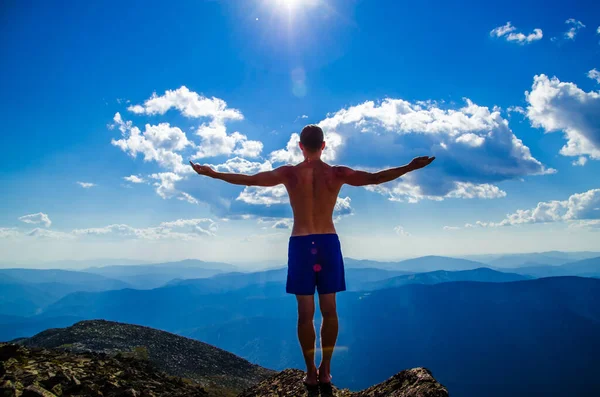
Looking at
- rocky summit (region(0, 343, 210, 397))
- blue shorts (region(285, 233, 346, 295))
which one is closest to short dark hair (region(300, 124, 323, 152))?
blue shorts (region(285, 233, 346, 295))

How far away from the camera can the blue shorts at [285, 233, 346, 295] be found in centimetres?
607

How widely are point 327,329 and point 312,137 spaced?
349 centimetres

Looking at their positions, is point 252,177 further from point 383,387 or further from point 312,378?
point 383,387

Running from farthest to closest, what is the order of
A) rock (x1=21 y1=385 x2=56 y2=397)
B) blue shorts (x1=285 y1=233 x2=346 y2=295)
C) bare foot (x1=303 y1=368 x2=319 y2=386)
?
bare foot (x1=303 y1=368 x2=319 y2=386) < blue shorts (x1=285 y1=233 x2=346 y2=295) < rock (x1=21 y1=385 x2=56 y2=397)

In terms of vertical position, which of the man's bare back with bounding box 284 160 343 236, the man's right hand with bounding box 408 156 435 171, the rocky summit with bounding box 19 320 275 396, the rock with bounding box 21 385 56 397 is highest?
the man's right hand with bounding box 408 156 435 171

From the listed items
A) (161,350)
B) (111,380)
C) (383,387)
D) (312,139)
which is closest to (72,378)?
(111,380)

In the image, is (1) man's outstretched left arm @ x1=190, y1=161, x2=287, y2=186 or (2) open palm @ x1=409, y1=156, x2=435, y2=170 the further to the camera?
(1) man's outstretched left arm @ x1=190, y1=161, x2=287, y2=186

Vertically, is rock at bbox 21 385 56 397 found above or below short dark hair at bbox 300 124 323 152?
below

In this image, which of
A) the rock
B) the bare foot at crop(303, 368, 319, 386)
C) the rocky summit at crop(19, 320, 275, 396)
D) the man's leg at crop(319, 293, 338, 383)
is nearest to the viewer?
the rock

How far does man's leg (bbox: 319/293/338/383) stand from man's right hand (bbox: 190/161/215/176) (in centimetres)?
297

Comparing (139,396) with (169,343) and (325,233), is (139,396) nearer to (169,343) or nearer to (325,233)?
(325,233)

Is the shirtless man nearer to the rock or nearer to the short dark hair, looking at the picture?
the short dark hair

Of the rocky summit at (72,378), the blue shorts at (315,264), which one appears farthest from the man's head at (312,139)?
the rocky summit at (72,378)

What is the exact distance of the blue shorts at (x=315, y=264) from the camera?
607 cm
